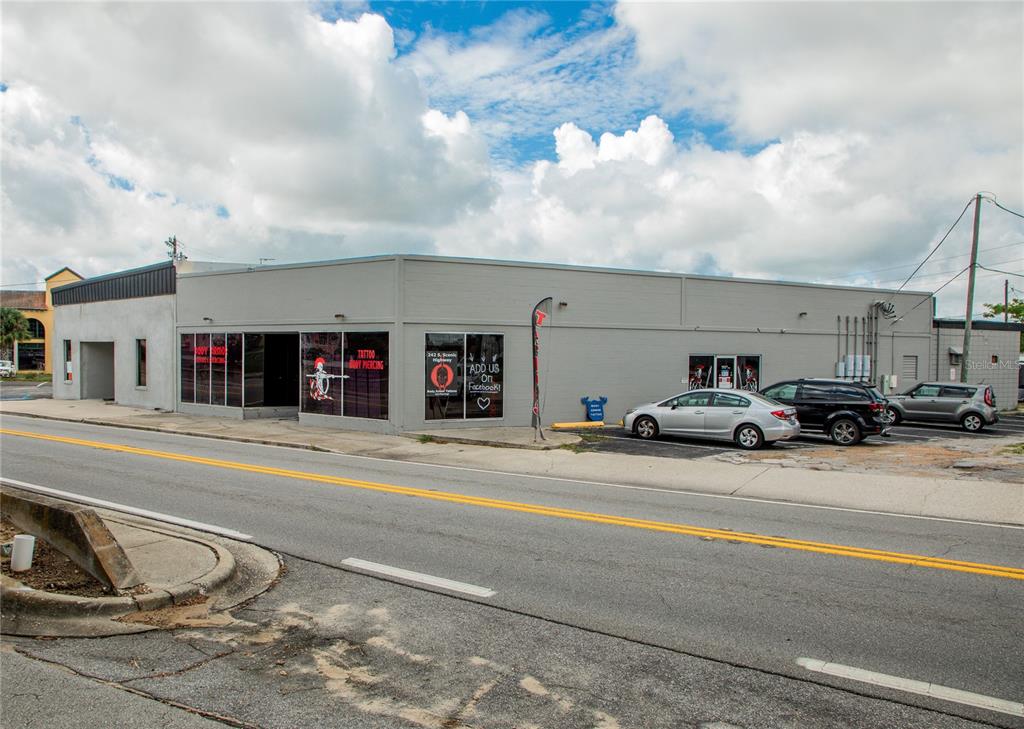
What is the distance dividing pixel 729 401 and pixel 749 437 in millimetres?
1008

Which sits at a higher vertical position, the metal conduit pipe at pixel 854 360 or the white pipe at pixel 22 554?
the metal conduit pipe at pixel 854 360

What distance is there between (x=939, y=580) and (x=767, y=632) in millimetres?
2553

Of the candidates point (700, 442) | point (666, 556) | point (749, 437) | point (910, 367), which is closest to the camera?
Result: point (666, 556)

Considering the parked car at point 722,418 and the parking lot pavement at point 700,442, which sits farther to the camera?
the parked car at point 722,418

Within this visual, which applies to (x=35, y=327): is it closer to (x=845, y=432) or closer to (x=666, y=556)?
(x=845, y=432)

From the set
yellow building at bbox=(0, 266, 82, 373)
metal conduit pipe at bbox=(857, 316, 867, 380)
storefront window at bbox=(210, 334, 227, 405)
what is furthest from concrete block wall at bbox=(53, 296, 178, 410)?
yellow building at bbox=(0, 266, 82, 373)

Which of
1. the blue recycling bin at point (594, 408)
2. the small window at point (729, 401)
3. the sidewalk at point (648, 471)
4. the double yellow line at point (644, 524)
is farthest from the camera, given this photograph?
the blue recycling bin at point (594, 408)

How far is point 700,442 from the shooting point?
17.8 meters

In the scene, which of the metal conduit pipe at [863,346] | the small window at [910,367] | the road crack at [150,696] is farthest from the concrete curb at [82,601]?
the small window at [910,367]

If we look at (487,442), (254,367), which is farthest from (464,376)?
(254,367)

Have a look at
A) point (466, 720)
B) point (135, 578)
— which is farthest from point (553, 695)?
point (135, 578)

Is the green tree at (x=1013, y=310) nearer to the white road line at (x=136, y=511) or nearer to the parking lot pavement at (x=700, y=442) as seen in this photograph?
the parking lot pavement at (x=700, y=442)

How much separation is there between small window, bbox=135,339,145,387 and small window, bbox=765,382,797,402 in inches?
918

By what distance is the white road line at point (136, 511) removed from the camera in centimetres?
827
